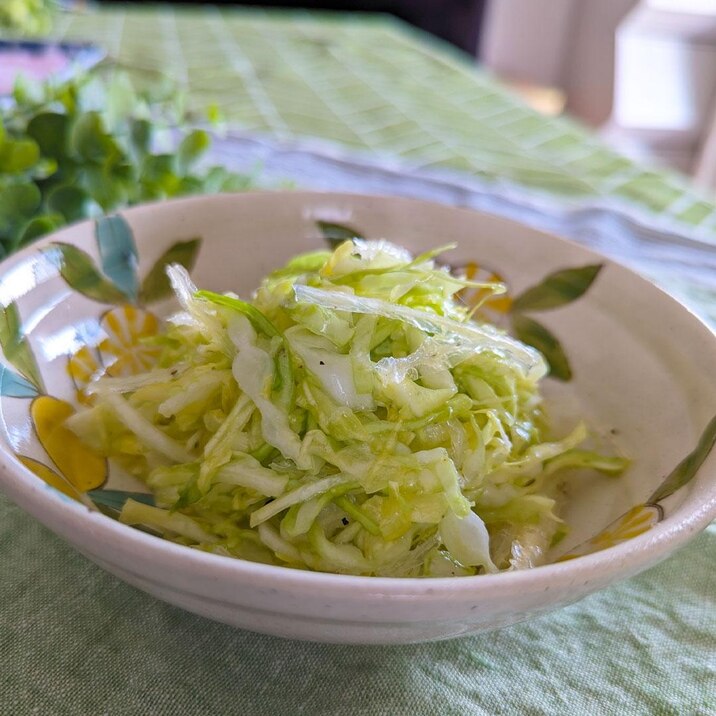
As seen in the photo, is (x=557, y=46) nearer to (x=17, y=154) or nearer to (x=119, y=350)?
(x=17, y=154)

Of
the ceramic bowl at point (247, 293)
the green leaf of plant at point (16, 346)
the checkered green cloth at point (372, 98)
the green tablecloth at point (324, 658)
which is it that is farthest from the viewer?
the checkered green cloth at point (372, 98)

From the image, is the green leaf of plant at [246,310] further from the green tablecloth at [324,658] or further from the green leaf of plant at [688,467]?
the green leaf of plant at [688,467]

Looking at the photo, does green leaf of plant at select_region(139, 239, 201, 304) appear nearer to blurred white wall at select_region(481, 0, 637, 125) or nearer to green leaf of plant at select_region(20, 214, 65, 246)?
green leaf of plant at select_region(20, 214, 65, 246)

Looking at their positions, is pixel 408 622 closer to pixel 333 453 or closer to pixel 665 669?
pixel 333 453

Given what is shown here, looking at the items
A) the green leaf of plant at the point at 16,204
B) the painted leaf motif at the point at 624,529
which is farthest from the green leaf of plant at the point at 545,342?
the green leaf of plant at the point at 16,204

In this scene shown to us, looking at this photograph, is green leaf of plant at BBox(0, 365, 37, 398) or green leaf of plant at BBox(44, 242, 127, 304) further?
green leaf of plant at BBox(44, 242, 127, 304)

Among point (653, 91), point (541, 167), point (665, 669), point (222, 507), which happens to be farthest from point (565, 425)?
point (653, 91)

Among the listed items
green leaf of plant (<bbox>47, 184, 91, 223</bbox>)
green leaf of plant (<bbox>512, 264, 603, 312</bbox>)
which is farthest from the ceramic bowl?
green leaf of plant (<bbox>47, 184, 91, 223</bbox>)
